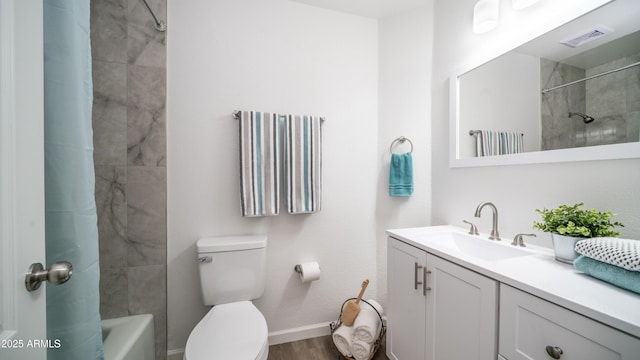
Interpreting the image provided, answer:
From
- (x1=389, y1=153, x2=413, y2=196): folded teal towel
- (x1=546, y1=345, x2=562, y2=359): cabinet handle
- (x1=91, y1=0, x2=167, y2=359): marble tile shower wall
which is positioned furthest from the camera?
(x1=389, y1=153, x2=413, y2=196): folded teal towel

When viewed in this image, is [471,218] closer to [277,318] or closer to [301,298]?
[301,298]

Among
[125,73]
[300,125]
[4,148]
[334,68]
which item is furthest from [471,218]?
[125,73]

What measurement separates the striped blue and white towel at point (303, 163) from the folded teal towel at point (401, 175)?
1.75 feet

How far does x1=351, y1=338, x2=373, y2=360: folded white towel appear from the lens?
1.29 metres

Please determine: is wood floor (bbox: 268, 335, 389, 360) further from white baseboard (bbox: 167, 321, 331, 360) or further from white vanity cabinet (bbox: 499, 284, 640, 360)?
white vanity cabinet (bbox: 499, 284, 640, 360)

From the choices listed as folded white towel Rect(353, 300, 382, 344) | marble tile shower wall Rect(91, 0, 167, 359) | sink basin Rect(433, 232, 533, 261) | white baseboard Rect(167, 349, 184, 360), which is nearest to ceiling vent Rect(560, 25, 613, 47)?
sink basin Rect(433, 232, 533, 261)

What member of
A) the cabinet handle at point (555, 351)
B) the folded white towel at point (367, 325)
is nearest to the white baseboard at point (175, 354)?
the folded white towel at point (367, 325)

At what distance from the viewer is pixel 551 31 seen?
0.95m

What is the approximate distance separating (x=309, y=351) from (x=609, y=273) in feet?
4.96

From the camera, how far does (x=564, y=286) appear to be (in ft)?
2.05

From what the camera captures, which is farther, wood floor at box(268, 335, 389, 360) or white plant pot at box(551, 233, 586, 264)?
wood floor at box(268, 335, 389, 360)

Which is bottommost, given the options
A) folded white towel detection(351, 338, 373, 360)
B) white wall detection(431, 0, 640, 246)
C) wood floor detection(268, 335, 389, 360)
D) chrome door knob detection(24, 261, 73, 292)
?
wood floor detection(268, 335, 389, 360)

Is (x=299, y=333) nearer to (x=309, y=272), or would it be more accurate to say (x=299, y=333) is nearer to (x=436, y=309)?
(x=309, y=272)

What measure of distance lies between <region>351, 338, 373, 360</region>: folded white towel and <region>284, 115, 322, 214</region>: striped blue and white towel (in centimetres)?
83
